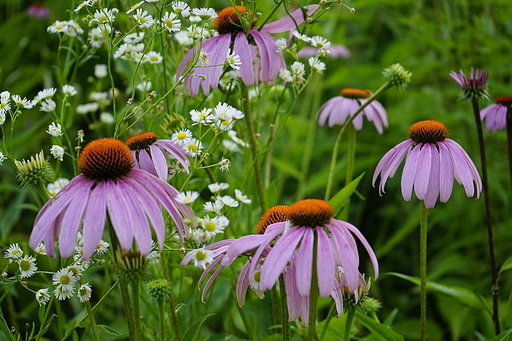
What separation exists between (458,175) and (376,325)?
23cm

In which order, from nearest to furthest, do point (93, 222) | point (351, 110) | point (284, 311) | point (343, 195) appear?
point (93, 222)
point (284, 311)
point (343, 195)
point (351, 110)

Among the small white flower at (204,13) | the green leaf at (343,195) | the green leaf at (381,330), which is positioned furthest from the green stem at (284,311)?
the small white flower at (204,13)

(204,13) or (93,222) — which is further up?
(204,13)

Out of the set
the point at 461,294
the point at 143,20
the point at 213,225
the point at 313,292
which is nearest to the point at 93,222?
the point at 213,225

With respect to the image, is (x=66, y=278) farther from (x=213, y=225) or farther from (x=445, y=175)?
(x=445, y=175)

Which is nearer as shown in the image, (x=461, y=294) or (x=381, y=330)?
(x=381, y=330)

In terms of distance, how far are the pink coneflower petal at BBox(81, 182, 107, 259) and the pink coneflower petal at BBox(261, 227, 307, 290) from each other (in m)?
0.17

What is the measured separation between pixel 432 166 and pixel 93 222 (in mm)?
441

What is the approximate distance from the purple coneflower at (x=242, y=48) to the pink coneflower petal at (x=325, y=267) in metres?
0.34

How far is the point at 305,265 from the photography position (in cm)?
57

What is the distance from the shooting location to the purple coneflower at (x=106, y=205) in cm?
57

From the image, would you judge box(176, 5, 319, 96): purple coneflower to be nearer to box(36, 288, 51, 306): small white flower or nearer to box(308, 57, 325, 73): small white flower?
box(308, 57, 325, 73): small white flower

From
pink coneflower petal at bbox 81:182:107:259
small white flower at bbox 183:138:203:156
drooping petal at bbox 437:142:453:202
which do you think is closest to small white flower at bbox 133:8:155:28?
small white flower at bbox 183:138:203:156

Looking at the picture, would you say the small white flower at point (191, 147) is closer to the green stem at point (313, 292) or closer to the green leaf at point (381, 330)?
the green stem at point (313, 292)
